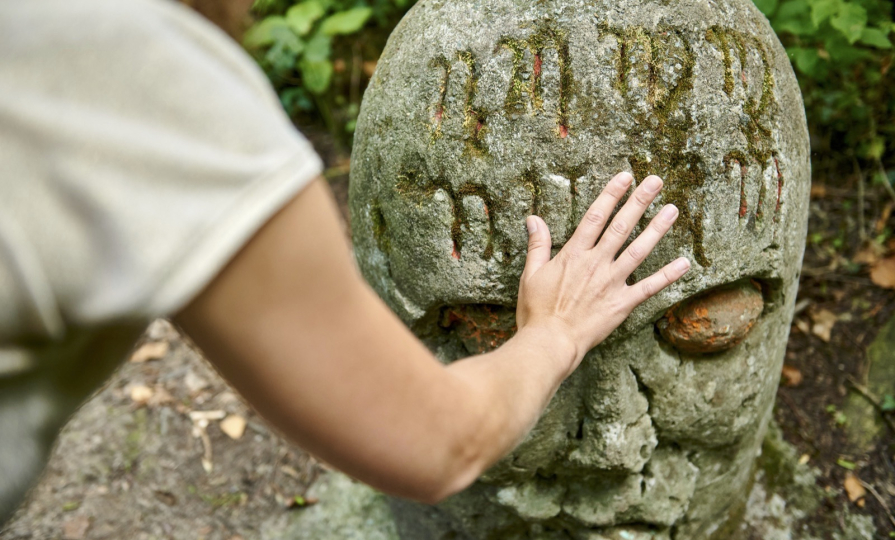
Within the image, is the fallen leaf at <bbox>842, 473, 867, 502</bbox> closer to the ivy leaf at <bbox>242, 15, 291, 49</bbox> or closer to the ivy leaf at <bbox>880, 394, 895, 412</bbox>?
the ivy leaf at <bbox>880, 394, 895, 412</bbox>

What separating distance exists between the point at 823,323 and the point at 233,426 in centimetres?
274

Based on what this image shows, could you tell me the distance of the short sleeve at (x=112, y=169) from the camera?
601 millimetres

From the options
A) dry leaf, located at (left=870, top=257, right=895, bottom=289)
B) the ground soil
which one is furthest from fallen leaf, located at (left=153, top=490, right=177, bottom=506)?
dry leaf, located at (left=870, top=257, right=895, bottom=289)

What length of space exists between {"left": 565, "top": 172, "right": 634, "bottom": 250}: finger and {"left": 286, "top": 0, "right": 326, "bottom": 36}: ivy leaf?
277cm

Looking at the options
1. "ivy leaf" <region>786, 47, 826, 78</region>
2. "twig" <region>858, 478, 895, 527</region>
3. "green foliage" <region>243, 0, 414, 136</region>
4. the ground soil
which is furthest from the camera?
"green foliage" <region>243, 0, 414, 136</region>

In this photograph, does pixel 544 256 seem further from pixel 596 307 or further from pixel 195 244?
pixel 195 244

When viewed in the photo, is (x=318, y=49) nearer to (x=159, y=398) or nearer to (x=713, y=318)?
(x=159, y=398)

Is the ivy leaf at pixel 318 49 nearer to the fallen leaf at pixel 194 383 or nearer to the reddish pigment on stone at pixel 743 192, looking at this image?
the fallen leaf at pixel 194 383

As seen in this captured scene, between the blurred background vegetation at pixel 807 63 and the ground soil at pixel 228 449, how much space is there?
25 centimetres

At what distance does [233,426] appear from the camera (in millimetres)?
3174

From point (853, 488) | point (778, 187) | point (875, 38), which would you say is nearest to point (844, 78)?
point (875, 38)

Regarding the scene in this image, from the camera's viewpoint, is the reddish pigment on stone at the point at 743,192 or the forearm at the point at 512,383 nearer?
the forearm at the point at 512,383

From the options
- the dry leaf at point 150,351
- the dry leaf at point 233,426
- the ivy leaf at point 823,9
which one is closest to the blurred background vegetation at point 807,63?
the ivy leaf at point 823,9

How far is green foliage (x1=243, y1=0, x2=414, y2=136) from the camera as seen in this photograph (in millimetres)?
3707
